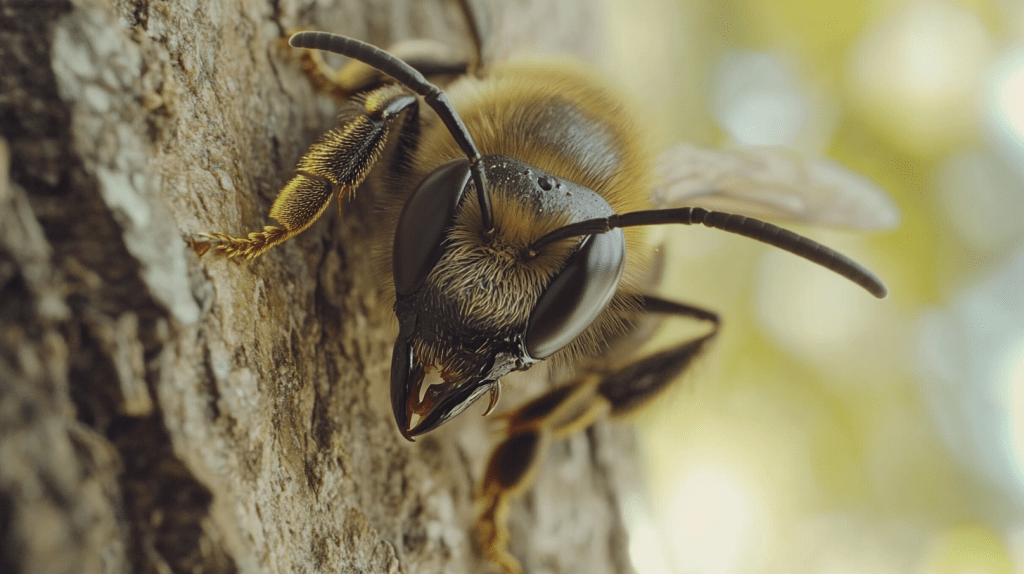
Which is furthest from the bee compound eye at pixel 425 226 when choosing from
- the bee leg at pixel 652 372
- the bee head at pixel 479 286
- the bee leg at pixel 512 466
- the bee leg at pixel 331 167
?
the bee leg at pixel 652 372

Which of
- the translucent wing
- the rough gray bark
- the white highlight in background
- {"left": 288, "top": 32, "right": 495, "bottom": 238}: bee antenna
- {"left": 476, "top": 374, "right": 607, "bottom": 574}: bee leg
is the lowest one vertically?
the white highlight in background

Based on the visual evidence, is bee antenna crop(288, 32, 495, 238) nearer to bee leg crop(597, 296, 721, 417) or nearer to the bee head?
the bee head

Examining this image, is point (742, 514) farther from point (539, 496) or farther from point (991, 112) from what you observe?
point (991, 112)

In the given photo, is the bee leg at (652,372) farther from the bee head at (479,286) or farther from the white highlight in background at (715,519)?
the white highlight in background at (715,519)

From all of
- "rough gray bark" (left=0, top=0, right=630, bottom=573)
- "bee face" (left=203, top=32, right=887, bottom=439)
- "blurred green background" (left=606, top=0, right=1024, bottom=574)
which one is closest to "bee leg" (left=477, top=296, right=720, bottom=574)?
"rough gray bark" (left=0, top=0, right=630, bottom=573)

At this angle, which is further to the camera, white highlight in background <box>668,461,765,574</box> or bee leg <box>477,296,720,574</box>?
white highlight in background <box>668,461,765,574</box>

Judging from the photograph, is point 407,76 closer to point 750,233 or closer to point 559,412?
point 750,233

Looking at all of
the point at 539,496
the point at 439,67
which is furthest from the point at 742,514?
the point at 439,67
